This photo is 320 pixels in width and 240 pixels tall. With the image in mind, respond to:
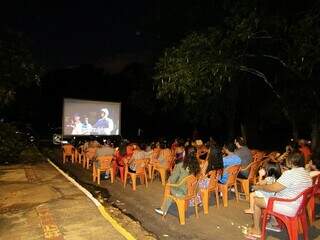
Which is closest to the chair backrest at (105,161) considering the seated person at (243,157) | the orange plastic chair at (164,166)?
the orange plastic chair at (164,166)

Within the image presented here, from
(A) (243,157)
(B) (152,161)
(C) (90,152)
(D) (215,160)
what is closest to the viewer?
(D) (215,160)

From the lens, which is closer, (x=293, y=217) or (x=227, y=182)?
(x=293, y=217)

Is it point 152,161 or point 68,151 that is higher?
point 152,161

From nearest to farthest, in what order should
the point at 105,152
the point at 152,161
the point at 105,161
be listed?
the point at 105,161, the point at 152,161, the point at 105,152

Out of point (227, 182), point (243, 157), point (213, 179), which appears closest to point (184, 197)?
point (213, 179)

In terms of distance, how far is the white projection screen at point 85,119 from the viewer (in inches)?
922

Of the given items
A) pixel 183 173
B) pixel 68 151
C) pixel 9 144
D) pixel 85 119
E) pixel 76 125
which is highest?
pixel 85 119

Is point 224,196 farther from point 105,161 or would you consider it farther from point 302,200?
point 105,161

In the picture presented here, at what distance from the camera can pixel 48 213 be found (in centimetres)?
764

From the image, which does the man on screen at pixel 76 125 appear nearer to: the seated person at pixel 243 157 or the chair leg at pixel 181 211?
the seated person at pixel 243 157

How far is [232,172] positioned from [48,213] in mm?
3751

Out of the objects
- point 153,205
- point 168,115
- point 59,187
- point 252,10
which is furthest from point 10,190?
point 168,115

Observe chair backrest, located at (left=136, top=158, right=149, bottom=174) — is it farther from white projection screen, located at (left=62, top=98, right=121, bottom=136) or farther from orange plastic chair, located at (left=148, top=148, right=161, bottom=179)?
white projection screen, located at (left=62, top=98, right=121, bottom=136)

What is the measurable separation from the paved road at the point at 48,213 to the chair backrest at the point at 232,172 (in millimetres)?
2782
